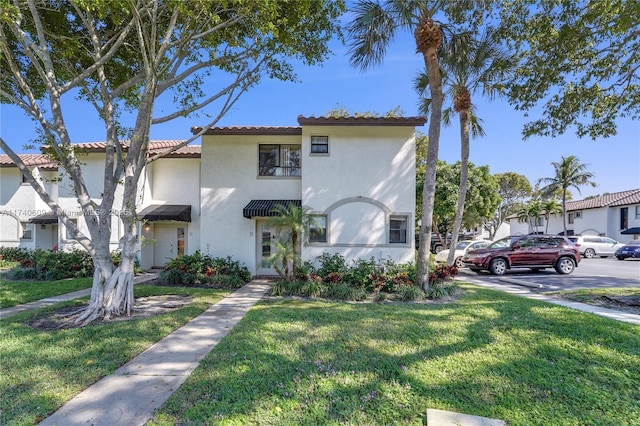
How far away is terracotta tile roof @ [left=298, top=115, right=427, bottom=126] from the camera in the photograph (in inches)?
411

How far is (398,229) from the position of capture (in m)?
11.1

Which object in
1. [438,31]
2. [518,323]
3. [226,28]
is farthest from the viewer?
[438,31]

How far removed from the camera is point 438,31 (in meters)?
8.78

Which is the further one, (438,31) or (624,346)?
(438,31)

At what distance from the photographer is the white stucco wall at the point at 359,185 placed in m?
11.0

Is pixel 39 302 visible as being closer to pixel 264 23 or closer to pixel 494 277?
pixel 264 23

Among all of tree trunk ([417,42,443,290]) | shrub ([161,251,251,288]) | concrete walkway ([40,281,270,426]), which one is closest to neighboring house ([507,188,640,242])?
tree trunk ([417,42,443,290])

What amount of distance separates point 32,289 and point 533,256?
20.5 m

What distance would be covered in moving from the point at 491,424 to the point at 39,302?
11.1 meters

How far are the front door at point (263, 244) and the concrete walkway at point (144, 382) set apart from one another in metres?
5.79

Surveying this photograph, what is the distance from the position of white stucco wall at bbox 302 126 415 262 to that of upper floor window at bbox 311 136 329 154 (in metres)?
0.17

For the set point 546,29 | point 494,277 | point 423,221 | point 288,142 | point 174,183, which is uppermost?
point 546,29

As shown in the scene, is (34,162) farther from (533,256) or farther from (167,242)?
(533,256)

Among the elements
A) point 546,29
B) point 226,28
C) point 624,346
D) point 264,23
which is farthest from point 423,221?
point 226,28
